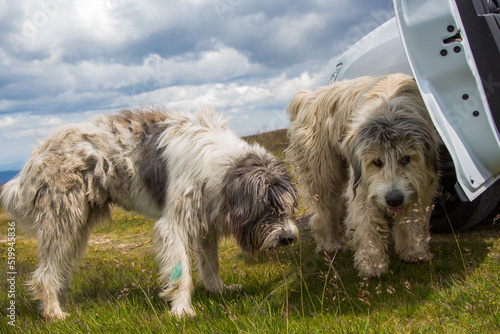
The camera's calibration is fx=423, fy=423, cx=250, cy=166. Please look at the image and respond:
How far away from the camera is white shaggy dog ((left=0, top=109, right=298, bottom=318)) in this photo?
3600 mm

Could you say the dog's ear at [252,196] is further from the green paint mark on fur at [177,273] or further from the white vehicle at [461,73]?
the white vehicle at [461,73]

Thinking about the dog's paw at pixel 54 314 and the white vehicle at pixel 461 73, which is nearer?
the white vehicle at pixel 461 73

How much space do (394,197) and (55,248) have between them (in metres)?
3.25

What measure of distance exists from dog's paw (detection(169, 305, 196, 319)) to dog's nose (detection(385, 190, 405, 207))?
6.18 ft

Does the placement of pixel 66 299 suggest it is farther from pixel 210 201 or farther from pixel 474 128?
pixel 474 128

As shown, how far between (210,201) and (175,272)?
70 centimetres

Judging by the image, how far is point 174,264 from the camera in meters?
3.78

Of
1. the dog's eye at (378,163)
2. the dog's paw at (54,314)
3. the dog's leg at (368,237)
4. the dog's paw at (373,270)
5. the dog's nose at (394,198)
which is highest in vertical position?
the dog's eye at (378,163)

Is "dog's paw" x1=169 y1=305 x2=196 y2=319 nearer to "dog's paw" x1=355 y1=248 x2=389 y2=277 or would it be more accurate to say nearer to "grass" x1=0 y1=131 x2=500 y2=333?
"grass" x1=0 y1=131 x2=500 y2=333

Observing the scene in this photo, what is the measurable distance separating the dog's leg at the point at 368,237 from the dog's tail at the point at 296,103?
1654mm

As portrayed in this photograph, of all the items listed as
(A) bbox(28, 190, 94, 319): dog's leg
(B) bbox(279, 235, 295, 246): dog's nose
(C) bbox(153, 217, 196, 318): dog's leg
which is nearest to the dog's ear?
(B) bbox(279, 235, 295, 246): dog's nose

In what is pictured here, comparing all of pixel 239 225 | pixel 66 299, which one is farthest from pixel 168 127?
pixel 66 299

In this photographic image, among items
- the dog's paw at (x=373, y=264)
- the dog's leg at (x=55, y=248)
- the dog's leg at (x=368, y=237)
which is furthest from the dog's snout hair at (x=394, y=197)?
the dog's leg at (x=55, y=248)

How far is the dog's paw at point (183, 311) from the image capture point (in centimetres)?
351
